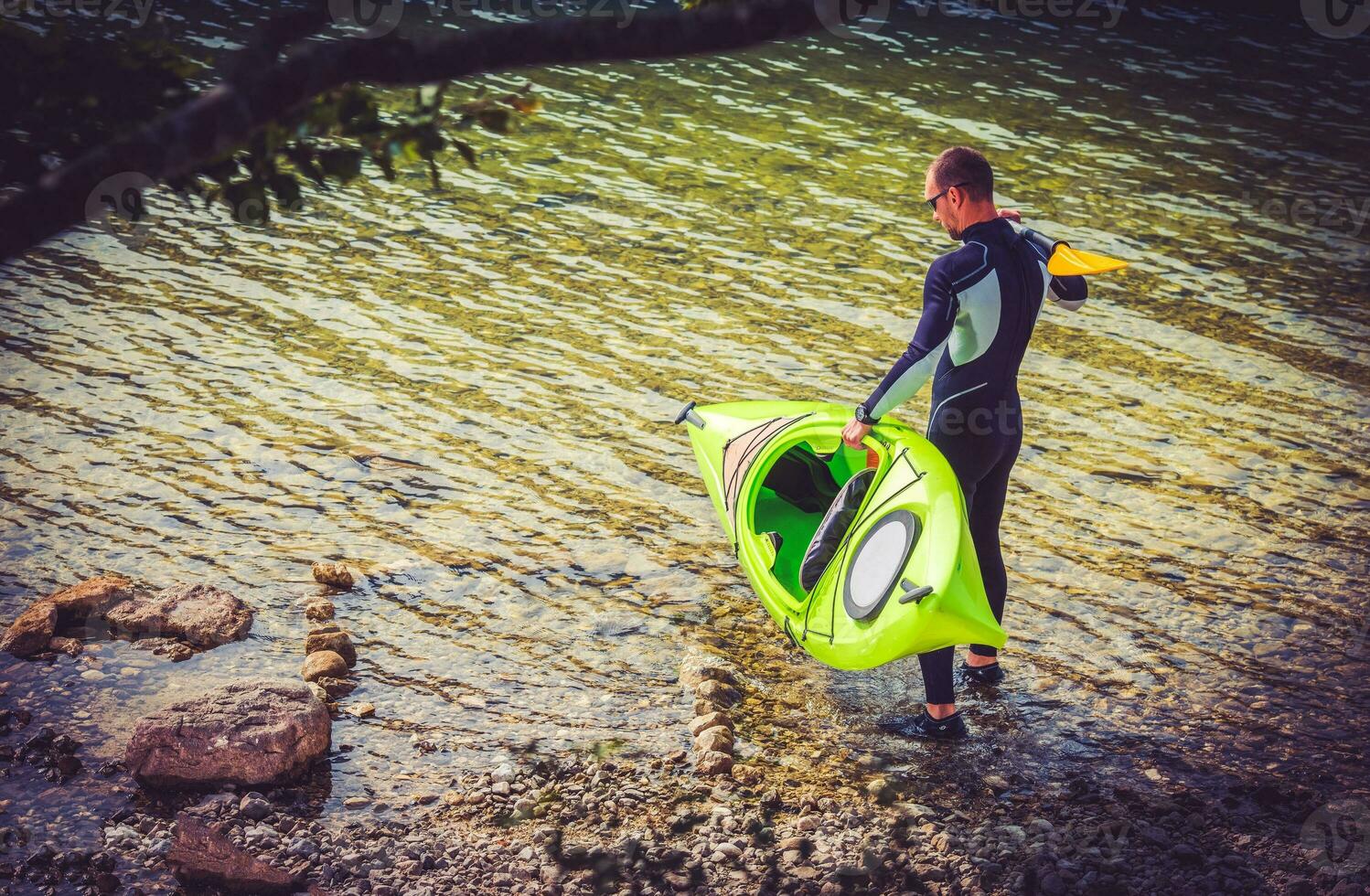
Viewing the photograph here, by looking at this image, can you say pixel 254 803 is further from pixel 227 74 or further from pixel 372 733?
pixel 227 74

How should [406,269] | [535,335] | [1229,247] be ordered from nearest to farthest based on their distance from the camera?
[535,335] → [406,269] → [1229,247]

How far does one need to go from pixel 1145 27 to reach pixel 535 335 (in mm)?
19945

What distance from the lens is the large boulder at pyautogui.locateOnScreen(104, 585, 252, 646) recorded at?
5.32 metres

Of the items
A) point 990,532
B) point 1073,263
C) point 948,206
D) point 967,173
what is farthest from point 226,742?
point 1073,263

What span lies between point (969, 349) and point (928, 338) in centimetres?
26

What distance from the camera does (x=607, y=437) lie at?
7648mm

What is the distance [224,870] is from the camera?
154 inches

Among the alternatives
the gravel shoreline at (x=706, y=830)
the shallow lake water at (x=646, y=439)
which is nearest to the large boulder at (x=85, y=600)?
the shallow lake water at (x=646, y=439)

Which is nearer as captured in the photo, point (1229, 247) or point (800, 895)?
point (800, 895)

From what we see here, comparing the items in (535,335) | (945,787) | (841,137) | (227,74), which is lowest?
(945,787)

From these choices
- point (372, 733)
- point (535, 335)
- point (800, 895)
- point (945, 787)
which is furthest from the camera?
point (535, 335)

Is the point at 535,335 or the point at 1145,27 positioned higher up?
the point at 1145,27

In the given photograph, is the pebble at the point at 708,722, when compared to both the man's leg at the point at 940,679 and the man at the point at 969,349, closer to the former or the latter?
the man at the point at 969,349

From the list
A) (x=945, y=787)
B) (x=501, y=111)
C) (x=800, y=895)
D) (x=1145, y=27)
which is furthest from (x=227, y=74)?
(x=1145, y=27)
